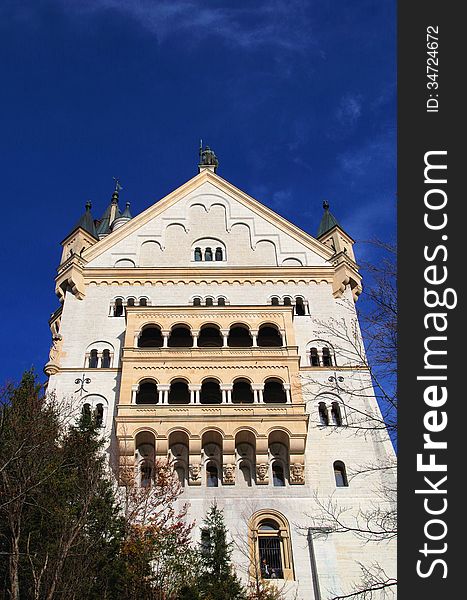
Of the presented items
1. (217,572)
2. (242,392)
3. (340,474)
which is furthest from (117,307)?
(217,572)

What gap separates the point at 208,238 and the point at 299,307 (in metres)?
6.31

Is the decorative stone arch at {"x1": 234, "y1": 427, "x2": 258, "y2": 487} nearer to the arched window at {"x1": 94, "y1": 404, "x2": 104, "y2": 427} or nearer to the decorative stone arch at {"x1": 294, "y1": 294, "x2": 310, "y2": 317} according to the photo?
the arched window at {"x1": 94, "y1": 404, "x2": 104, "y2": 427}

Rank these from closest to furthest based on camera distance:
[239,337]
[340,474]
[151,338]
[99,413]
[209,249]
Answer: [340,474] < [99,413] < [239,337] < [151,338] < [209,249]

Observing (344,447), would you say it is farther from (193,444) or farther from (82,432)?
(82,432)

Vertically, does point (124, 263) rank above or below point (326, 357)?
above

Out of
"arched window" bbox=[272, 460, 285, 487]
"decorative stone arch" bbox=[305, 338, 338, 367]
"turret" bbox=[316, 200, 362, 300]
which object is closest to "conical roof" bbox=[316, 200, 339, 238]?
"turret" bbox=[316, 200, 362, 300]

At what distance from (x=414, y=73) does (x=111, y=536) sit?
1433 centimetres

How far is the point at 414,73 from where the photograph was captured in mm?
10172

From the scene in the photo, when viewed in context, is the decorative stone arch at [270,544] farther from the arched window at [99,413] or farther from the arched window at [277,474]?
the arched window at [99,413]

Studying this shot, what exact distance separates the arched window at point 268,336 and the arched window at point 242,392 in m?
2.52

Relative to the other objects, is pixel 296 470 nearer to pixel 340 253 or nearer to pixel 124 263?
pixel 340 253

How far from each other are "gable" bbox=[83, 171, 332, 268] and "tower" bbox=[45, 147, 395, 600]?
8 centimetres

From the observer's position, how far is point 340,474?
80.7ft

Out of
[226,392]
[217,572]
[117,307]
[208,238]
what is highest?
[208,238]
